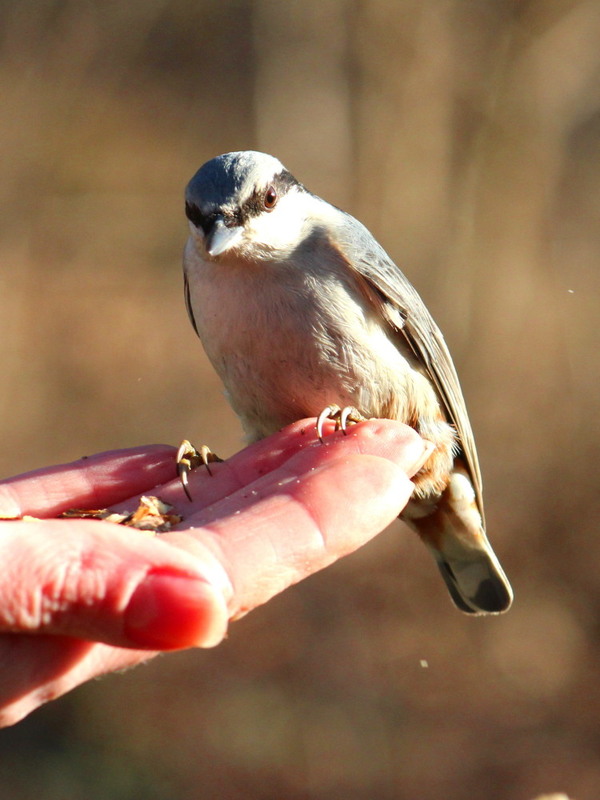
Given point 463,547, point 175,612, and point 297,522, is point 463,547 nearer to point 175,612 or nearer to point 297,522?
point 297,522

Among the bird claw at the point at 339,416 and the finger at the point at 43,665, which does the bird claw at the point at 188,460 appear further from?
the finger at the point at 43,665

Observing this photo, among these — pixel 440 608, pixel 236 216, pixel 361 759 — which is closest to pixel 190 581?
pixel 236 216

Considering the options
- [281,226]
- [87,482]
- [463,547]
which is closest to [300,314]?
[281,226]

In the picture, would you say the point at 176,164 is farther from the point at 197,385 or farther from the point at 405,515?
the point at 405,515

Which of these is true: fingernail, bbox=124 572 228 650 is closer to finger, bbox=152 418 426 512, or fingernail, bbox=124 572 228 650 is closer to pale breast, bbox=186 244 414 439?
finger, bbox=152 418 426 512

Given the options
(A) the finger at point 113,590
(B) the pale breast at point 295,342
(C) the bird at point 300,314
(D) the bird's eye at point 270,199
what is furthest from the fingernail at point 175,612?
(D) the bird's eye at point 270,199

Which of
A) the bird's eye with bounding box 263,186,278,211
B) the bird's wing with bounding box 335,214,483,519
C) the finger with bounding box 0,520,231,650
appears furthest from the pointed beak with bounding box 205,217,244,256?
the finger with bounding box 0,520,231,650
